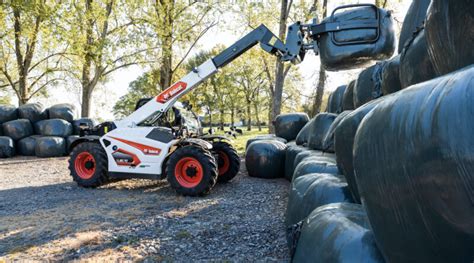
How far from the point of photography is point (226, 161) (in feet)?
22.2

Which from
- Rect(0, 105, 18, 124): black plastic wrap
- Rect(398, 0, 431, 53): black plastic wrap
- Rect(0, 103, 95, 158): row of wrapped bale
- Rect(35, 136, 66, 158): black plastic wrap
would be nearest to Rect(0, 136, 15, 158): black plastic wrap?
Rect(0, 103, 95, 158): row of wrapped bale

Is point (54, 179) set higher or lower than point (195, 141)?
lower

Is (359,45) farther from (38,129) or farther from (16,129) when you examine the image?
(16,129)

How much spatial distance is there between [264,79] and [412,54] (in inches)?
1574

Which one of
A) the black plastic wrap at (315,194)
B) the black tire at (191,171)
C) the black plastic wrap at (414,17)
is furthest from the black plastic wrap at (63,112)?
the black plastic wrap at (414,17)

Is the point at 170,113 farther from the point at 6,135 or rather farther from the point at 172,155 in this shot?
the point at 6,135

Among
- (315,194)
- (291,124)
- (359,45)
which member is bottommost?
(315,194)

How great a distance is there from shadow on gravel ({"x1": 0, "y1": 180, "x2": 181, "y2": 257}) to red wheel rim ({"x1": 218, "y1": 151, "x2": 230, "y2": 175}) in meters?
1.14

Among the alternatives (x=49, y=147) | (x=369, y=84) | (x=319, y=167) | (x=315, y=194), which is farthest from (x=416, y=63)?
(x=49, y=147)

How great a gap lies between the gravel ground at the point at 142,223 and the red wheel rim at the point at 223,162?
1.04 ft

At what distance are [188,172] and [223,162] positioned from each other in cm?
130

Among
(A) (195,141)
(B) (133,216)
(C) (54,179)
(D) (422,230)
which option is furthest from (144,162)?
(D) (422,230)

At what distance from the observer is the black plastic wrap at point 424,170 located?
818mm

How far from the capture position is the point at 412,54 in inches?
86.0
